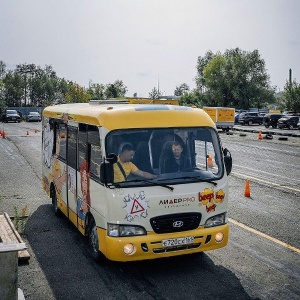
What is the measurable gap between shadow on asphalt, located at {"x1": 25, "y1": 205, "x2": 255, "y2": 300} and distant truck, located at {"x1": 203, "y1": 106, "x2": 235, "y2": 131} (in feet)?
119

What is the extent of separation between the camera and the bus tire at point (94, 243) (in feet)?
23.9

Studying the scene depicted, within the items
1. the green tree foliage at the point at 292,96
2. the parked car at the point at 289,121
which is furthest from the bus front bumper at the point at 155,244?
the green tree foliage at the point at 292,96

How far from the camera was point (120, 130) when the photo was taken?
687 cm

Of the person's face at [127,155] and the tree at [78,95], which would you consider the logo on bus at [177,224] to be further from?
the tree at [78,95]

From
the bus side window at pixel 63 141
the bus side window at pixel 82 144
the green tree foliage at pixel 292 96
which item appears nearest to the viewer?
the bus side window at pixel 82 144

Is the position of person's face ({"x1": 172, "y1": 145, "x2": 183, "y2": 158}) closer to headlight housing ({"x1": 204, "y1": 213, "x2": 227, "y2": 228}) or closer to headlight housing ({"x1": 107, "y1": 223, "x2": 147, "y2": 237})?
headlight housing ({"x1": 204, "y1": 213, "x2": 227, "y2": 228})

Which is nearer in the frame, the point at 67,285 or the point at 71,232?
the point at 67,285

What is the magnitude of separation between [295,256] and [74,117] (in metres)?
4.89

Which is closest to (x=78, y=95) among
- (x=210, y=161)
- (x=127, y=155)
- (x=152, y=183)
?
(x=210, y=161)

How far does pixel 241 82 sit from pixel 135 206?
3153 inches

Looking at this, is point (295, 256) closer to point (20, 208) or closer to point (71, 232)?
point (71, 232)

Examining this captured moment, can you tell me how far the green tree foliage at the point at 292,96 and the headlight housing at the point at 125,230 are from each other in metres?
69.9

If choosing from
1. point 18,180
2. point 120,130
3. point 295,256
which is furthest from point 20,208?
point 295,256

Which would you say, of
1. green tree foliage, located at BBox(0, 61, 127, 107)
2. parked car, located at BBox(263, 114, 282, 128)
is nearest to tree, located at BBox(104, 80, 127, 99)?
green tree foliage, located at BBox(0, 61, 127, 107)
